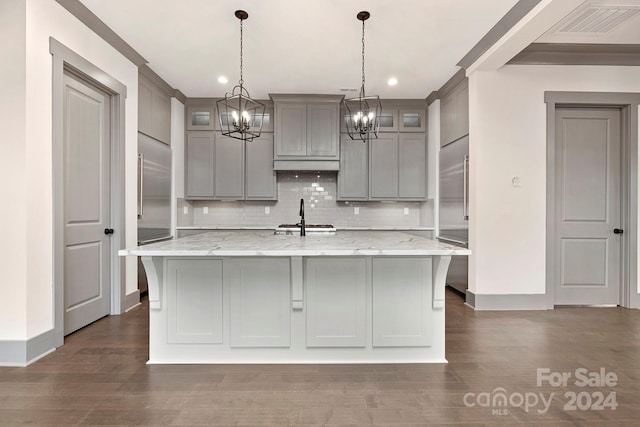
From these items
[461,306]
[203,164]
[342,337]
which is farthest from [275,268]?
[203,164]

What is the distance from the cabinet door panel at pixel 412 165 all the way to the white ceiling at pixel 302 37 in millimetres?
937

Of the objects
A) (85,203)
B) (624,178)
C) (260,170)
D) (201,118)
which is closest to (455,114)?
(624,178)

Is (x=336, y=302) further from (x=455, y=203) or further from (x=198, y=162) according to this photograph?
(x=198, y=162)

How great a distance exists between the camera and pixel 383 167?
17.9 ft

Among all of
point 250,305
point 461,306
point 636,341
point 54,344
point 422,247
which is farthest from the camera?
point 461,306

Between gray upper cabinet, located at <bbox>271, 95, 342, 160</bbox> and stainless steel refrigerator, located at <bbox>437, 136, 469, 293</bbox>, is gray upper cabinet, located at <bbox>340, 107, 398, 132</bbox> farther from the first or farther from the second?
stainless steel refrigerator, located at <bbox>437, 136, 469, 293</bbox>

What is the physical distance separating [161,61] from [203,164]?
5.60 ft

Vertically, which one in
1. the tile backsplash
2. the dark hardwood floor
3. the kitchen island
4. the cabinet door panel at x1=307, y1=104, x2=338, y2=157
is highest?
the cabinet door panel at x1=307, y1=104, x2=338, y2=157

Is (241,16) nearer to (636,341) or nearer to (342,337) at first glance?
(342,337)

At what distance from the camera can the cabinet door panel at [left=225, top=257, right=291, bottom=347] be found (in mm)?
2480

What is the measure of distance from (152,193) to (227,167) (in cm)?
132

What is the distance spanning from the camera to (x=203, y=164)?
5.40m

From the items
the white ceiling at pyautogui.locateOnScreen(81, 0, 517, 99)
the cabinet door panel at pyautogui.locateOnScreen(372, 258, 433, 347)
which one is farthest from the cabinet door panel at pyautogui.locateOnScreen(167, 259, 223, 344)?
the white ceiling at pyautogui.locateOnScreen(81, 0, 517, 99)

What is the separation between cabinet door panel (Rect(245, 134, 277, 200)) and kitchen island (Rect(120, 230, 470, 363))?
3.01 metres
